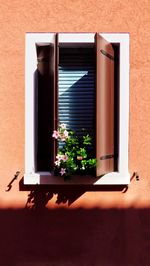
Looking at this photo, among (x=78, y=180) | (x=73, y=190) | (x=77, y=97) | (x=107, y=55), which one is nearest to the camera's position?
(x=107, y=55)

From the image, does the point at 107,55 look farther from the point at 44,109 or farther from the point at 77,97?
the point at 44,109

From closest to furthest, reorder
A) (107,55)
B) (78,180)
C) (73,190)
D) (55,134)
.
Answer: (55,134)
(107,55)
(78,180)
(73,190)

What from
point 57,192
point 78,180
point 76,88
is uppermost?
point 76,88

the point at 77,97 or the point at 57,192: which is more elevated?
the point at 77,97

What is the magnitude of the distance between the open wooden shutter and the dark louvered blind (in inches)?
5.7

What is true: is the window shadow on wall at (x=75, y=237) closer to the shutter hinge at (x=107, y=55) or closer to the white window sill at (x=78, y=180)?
the white window sill at (x=78, y=180)

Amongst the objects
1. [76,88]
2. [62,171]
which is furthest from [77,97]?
[62,171]

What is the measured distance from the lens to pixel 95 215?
6.12 meters

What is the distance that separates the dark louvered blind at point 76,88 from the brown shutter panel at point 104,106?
12.7 inches

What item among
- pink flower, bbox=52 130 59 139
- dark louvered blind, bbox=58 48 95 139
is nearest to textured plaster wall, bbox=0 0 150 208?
dark louvered blind, bbox=58 48 95 139

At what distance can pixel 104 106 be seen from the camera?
5734 millimetres

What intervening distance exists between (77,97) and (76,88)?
112mm

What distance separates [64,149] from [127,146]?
754 mm

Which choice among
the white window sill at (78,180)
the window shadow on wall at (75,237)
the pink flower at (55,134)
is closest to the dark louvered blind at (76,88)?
the pink flower at (55,134)
